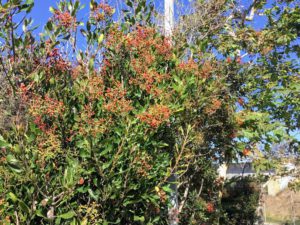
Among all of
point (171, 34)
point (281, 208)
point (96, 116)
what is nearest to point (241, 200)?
point (171, 34)

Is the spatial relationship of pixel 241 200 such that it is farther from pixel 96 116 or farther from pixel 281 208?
pixel 281 208

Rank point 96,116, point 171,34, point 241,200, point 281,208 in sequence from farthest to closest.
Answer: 1. point 281,208
2. point 241,200
3. point 171,34
4. point 96,116

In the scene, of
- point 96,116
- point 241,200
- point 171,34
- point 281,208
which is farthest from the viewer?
point 281,208

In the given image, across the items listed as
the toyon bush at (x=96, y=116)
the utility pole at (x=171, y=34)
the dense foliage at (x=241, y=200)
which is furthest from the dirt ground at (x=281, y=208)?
the toyon bush at (x=96, y=116)

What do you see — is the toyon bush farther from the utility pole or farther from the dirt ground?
the dirt ground

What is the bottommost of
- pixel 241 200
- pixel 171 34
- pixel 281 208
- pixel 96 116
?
pixel 281 208

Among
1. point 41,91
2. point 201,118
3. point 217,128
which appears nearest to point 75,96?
point 41,91

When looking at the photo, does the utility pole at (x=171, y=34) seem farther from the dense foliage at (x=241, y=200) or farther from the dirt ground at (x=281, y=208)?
the dirt ground at (x=281, y=208)

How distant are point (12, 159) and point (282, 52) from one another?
6.56m

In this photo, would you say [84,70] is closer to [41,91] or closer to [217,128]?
[41,91]

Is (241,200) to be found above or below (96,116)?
below

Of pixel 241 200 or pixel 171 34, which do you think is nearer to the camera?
pixel 171 34

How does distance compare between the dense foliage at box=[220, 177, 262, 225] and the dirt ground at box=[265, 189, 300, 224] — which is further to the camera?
the dirt ground at box=[265, 189, 300, 224]

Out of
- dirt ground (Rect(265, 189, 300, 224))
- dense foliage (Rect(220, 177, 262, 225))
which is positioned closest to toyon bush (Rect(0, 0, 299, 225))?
dense foliage (Rect(220, 177, 262, 225))
